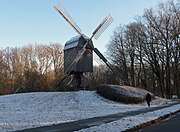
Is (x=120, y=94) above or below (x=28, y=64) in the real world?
below

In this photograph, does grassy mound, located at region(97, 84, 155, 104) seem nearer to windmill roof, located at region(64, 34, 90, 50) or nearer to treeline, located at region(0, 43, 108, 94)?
windmill roof, located at region(64, 34, 90, 50)

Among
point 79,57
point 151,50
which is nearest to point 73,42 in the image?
point 79,57

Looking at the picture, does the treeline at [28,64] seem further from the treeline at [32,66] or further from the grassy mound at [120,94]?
the grassy mound at [120,94]

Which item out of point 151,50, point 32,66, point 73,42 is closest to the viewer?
point 73,42

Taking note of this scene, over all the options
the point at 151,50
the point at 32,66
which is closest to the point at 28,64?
the point at 32,66

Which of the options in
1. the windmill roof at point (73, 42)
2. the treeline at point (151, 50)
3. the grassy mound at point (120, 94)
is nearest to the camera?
the grassy mound at point (120, 94)

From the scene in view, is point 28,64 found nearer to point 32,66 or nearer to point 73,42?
point 32,66

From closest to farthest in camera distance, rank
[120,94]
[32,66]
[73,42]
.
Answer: [120,94] → [73,42] → [32,66]

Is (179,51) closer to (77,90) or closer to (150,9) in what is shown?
(150,9)

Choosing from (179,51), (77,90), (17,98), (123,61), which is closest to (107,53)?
(123,61)

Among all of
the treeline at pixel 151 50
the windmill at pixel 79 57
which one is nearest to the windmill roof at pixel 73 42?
the windmill at pixel 79 57

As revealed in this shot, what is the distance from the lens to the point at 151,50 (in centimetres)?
6072

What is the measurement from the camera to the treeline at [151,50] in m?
58.3

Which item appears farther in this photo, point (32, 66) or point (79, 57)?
point (32, 66)
